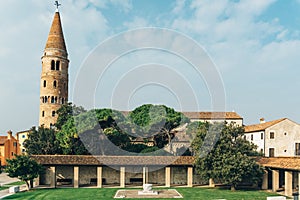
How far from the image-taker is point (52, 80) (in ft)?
179

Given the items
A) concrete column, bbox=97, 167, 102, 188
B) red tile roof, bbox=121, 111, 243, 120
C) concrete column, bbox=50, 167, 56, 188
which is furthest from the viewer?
red tile roof, bbox=121, 111, 243, 120

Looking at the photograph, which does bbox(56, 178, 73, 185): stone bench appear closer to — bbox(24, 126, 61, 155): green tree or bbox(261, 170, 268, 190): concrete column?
bbox(24, 126, 61, 155): green tree

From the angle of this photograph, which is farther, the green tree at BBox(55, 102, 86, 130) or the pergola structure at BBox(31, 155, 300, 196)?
the green tree at BBox(55, 102, 86, 130)

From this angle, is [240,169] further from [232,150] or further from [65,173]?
[65,173]

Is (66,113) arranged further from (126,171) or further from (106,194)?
(106,194)

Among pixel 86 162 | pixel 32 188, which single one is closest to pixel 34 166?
pixel 32 188

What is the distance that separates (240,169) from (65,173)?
60.2 feet

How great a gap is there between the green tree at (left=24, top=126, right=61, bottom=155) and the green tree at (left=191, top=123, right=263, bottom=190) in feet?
67.1

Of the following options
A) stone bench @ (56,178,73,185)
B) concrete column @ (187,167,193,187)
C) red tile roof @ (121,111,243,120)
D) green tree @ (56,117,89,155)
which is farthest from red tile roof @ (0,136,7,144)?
concrete column @ (187,167,193,187)

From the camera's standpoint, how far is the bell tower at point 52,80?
5459 cm

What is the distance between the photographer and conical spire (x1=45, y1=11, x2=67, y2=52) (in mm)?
55156

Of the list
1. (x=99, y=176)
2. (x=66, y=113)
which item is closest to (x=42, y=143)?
(x=66, y=113)

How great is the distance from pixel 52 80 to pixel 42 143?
13333 millimetres

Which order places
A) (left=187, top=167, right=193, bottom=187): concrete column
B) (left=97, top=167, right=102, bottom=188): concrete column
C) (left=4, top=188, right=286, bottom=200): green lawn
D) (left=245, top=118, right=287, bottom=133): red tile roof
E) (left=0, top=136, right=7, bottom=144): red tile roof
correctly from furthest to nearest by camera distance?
1. (left=0, top=136, right=7, bottom=144): red tile roof
2. (left=245, top=118, right=287, bottom=133): red tile roof
3. (left=187, top=167, right=193, bottom=187): concrete column
4. (left=97, top=167, right=102, bottom=188): concrete column
5. (left=4, top=188, right=286, bottom=200): green lawn
